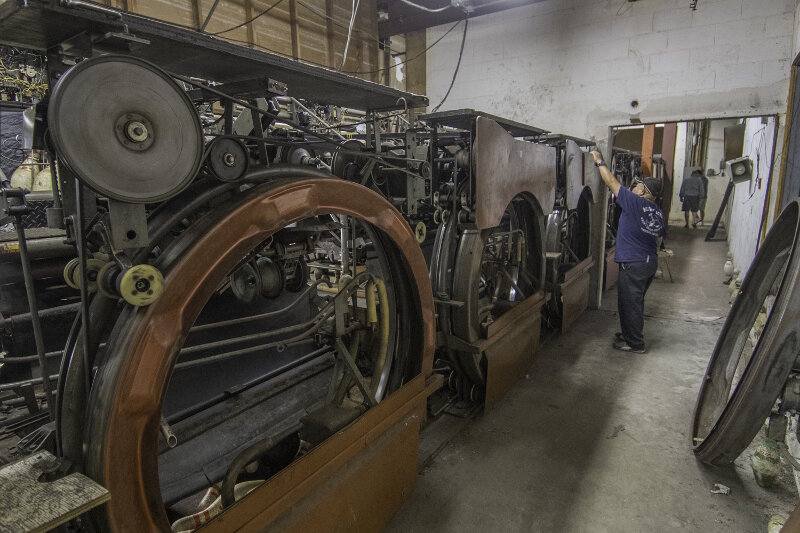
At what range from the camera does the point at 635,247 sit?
3.91m

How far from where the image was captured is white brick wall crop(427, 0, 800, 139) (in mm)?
4230

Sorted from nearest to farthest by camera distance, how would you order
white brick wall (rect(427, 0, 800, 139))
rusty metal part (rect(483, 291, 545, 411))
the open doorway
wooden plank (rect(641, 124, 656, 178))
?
rusty metal part (rect(483, 291, 545, 411))
white brick wall (rect(427, 0, 800, 139))
wooden plank (rect(641, 124, 656, 178))
the open doorway

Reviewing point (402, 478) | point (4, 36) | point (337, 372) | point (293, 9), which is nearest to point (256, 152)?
point (4, 36)

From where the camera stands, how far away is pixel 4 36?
1007 mm

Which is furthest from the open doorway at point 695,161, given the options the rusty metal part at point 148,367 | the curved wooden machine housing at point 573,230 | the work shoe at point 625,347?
the rusty metal part at point 148,367

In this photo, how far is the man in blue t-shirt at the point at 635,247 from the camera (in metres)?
3.86

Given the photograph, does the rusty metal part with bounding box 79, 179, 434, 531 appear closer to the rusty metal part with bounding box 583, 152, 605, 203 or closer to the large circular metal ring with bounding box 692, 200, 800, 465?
the large circular metal ring with bounding box 692, 200, 800, 465

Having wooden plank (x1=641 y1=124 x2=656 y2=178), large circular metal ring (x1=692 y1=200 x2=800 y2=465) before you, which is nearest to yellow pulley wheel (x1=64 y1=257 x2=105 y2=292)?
large circular metal ring (x1=692 y1=200 x2=800 y2=465)

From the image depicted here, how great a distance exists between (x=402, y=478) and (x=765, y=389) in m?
1.65

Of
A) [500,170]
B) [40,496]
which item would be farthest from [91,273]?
[500,170]

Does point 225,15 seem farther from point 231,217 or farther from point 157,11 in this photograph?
point 231,217

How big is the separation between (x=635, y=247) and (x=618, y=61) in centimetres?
236

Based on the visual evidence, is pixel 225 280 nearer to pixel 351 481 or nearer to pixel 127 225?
pixel 127 225

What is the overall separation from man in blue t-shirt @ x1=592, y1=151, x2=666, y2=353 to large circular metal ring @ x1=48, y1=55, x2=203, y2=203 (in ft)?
12.1
